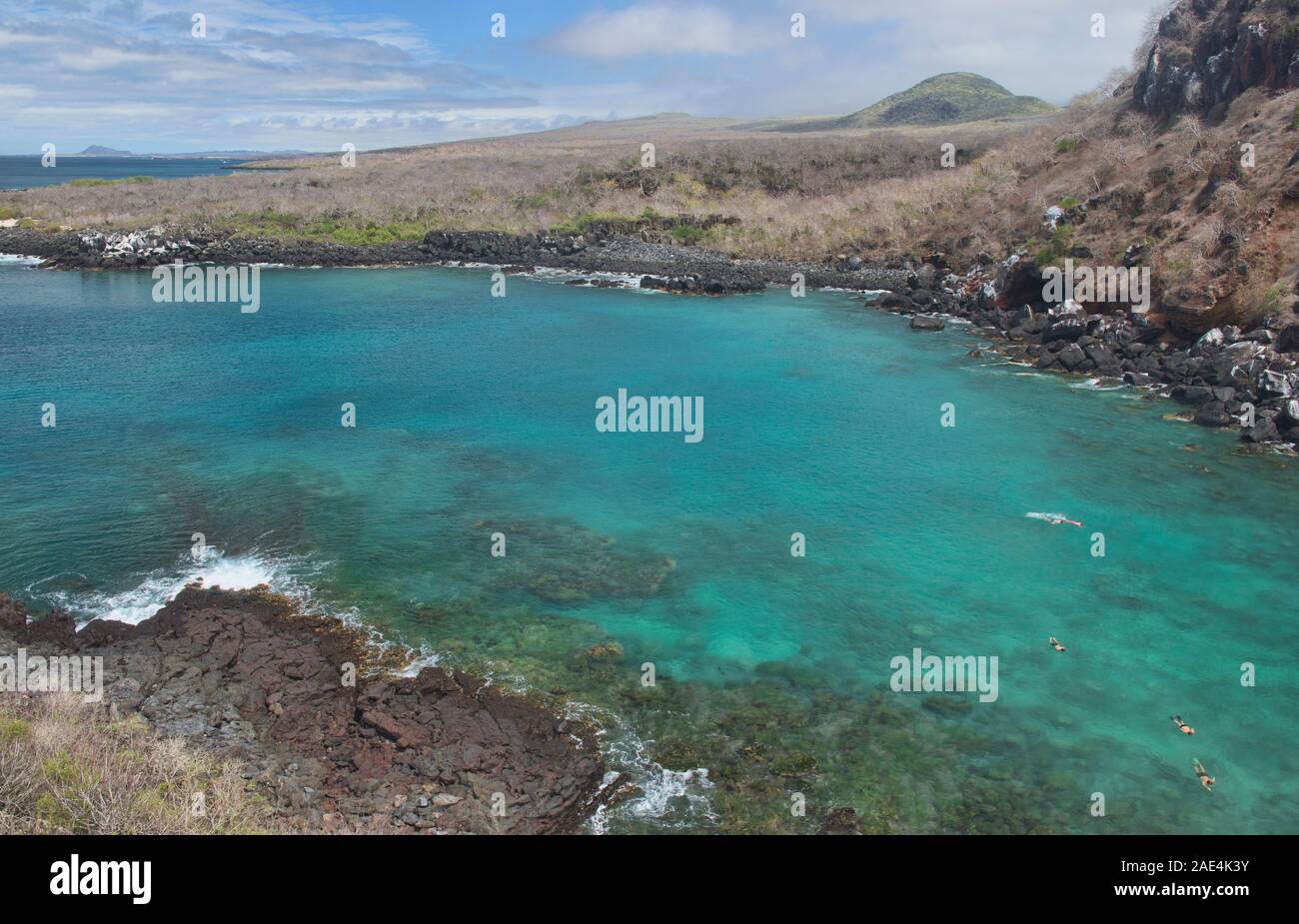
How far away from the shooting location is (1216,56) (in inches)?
1978

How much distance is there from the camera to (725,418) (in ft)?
113

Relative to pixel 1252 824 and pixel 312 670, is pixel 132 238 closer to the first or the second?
pixel 312 670

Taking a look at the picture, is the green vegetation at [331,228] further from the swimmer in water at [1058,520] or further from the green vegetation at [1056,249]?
the swimmer in water at [1058,520]

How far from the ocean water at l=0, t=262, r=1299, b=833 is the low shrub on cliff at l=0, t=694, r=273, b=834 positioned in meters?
5.78

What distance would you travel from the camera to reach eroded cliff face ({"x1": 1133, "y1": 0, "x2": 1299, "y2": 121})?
1822 inches

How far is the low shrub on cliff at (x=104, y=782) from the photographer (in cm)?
1016

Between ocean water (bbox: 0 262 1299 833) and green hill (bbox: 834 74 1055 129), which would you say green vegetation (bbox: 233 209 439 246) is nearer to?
ocean water (bbox: 0 262 1299 833)

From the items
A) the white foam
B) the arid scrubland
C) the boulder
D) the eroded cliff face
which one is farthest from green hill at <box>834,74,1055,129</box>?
the white foam

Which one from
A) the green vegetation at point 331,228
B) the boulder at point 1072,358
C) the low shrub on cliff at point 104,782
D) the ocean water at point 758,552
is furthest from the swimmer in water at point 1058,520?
the green vegetation at point 331,228

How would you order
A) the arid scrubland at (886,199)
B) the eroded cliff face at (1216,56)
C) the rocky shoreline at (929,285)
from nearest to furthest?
the rocky shoreline at (929,285) → the arid scrubland at (886,199) → the eroded cliff face at (1216,56)

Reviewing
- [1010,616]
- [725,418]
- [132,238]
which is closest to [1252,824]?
[1010,616]

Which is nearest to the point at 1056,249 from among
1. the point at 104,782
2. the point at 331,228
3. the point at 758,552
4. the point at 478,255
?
the point at 758,552

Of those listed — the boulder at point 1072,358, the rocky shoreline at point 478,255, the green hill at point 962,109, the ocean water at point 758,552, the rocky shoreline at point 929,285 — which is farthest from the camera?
the green hill at point 962,109

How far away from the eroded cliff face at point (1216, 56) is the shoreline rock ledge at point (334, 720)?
51871 mm
